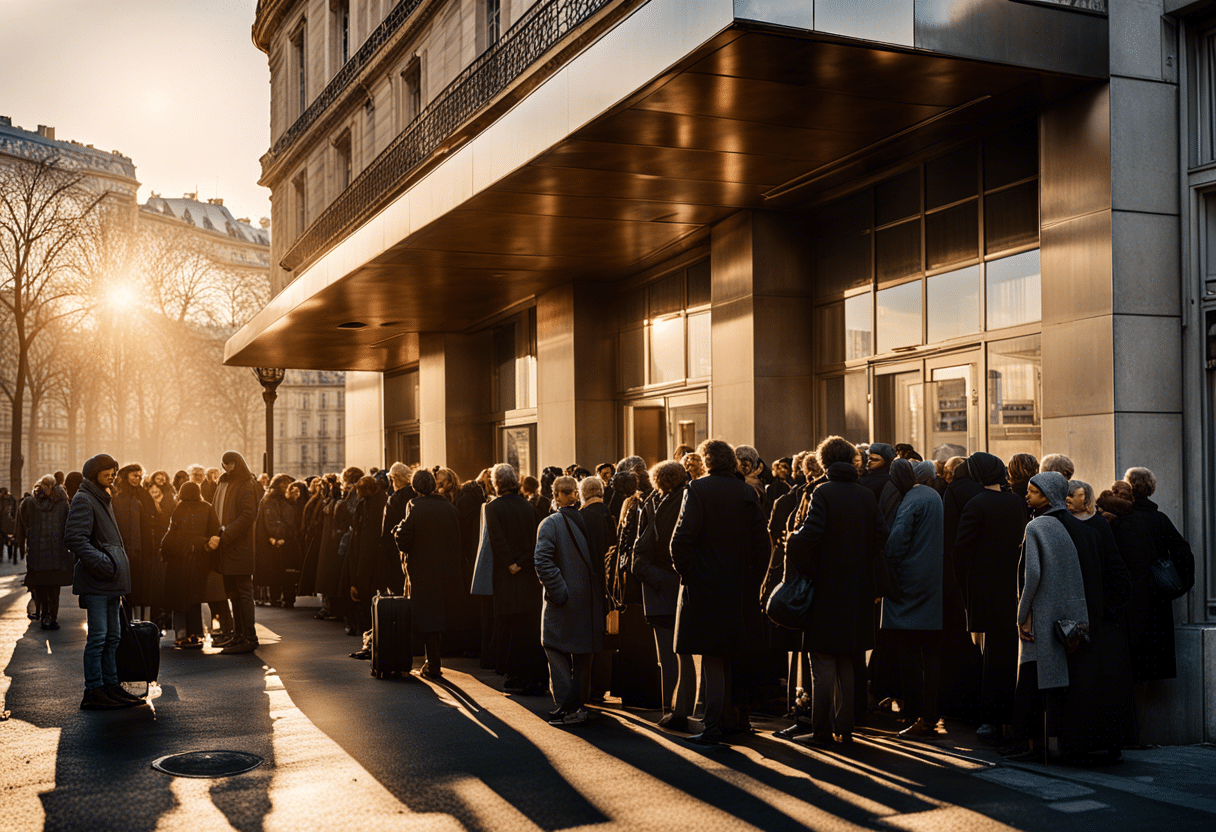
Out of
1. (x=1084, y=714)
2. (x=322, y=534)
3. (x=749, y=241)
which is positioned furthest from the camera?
(x=322, y=534)

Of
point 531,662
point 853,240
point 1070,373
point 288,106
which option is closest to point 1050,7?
point 1070,373

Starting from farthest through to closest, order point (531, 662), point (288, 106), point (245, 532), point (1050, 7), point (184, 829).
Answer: point (288, 106)
point (245, 532)
point (531, 662)
point (1050, 7)
point (184, 829)

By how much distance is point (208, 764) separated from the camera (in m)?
7.13

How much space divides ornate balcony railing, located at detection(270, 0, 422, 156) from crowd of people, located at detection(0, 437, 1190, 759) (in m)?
17.0

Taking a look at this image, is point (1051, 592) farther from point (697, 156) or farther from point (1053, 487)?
point (697, 156)

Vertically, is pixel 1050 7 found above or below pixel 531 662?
above

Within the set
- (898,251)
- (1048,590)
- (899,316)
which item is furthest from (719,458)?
(898,251)

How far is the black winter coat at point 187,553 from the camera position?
12.1m

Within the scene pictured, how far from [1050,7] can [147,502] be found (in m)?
10.5

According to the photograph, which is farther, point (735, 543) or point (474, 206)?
point (474, 206)

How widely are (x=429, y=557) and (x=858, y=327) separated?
5.33m

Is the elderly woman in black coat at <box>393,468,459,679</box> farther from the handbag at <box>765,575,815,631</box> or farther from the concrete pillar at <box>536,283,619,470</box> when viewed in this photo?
the concrete pillar at <box>536,283,619,470</box>

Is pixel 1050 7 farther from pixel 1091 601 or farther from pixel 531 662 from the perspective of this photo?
pixel 531 662

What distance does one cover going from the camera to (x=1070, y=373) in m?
9.05
